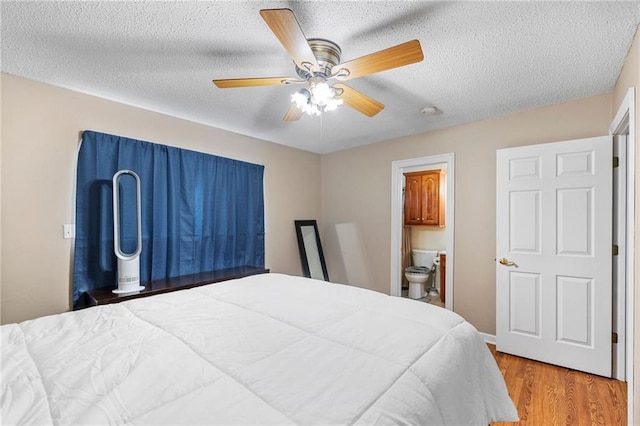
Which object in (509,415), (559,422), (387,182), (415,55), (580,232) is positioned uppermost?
(415,55)

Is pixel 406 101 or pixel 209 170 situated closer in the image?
pixel 406 101

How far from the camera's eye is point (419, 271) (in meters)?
4.80

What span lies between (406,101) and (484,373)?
→ 2163mm

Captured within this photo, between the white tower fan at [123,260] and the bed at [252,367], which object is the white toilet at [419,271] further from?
the white tower fan at [123,260]

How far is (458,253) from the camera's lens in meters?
3.27

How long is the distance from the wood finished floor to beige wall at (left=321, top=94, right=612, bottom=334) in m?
0.62

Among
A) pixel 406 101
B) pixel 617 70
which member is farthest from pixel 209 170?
pixel 617 70

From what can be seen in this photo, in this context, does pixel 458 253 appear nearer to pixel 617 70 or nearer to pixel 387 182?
pixel 387 182

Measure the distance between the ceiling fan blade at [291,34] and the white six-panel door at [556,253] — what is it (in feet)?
7.41

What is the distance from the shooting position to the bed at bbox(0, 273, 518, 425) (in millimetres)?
795

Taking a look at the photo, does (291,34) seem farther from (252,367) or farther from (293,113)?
(252,367)

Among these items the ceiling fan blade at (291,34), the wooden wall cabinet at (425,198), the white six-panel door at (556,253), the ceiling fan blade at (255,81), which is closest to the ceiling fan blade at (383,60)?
the ceiling fan blade at (291,34)

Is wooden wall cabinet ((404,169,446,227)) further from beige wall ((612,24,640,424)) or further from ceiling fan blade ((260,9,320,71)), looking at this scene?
ceiling fan blade ((260,9,320,71))

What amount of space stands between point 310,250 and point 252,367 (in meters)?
3.39
